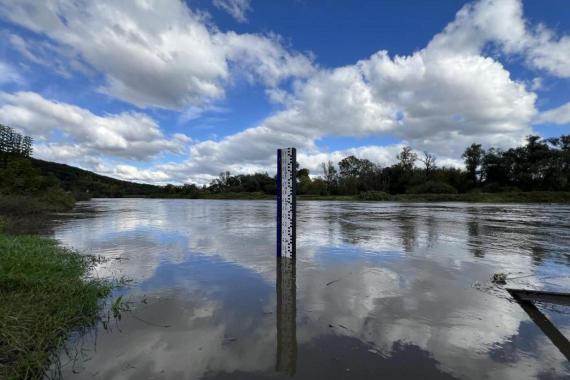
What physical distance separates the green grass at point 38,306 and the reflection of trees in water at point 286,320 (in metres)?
1.92

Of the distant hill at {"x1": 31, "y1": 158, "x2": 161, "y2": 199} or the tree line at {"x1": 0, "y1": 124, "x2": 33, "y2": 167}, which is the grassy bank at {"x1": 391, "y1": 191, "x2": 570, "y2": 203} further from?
the distant hill at {"x1": 31, "y1": 158, "x2": 161, "y2": 199}

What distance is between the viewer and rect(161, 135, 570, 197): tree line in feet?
224

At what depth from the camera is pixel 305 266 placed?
6.12 meters

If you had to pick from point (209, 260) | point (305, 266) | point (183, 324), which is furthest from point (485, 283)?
point (209, 260)

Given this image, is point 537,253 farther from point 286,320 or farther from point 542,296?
point 286,320

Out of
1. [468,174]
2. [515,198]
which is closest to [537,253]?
[515,198]

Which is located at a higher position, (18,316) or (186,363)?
(18,316)

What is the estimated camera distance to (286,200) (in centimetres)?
661

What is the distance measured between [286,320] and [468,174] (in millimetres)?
90465

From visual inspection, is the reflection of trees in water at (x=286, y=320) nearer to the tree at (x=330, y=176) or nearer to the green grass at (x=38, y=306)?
the green grass at (x=38, y=306)

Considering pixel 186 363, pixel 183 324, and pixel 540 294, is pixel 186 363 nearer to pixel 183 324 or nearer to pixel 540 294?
pixel 183 324

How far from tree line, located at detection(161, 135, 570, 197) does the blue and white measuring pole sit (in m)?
62.8

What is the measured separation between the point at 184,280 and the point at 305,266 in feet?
7.44

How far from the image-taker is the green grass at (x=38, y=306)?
259 cm
